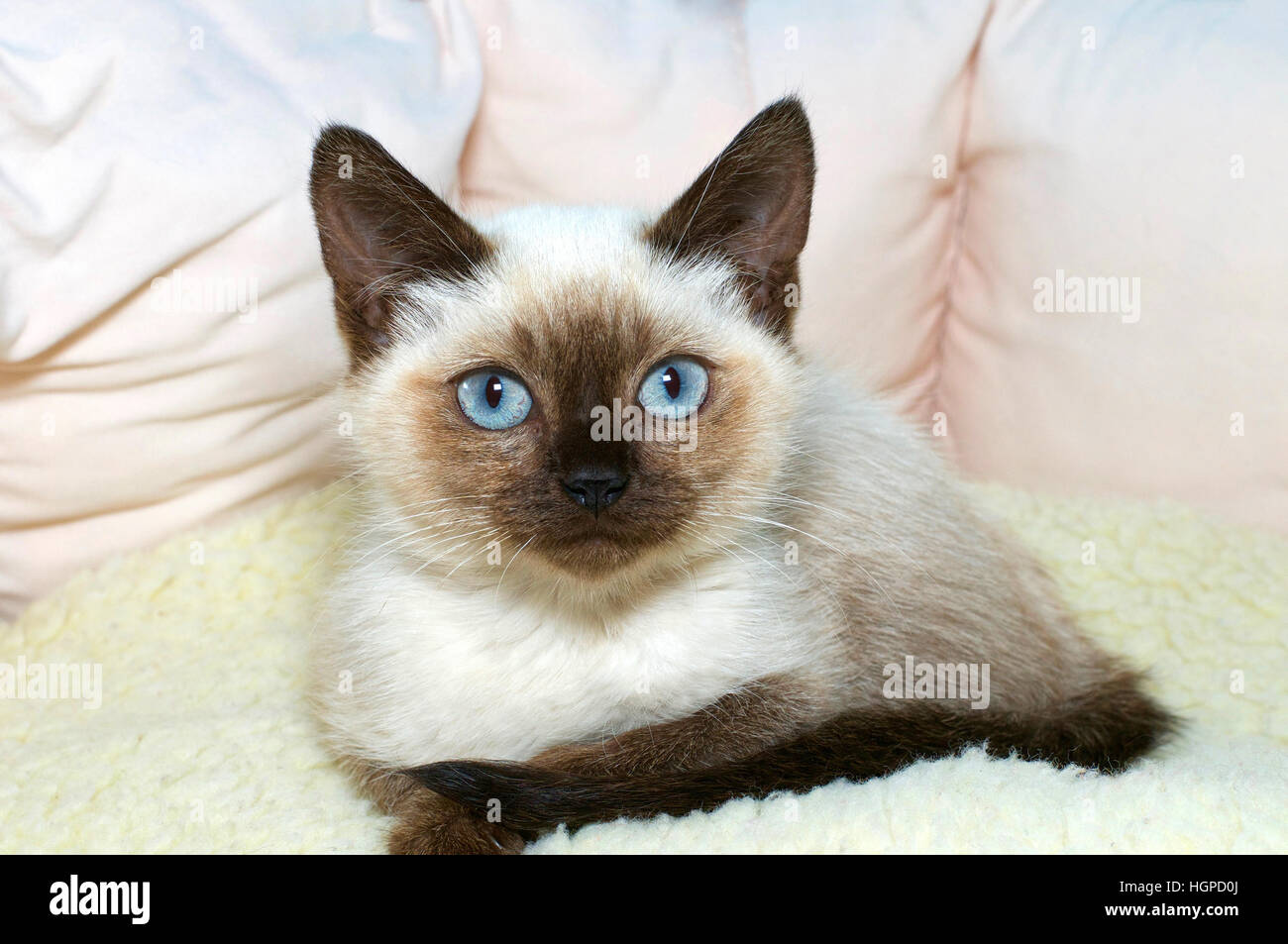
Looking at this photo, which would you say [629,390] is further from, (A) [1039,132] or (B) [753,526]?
(A) [1039,132]

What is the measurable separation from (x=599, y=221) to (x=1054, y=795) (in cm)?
92

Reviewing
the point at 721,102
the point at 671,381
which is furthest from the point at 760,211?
the point at 721,102

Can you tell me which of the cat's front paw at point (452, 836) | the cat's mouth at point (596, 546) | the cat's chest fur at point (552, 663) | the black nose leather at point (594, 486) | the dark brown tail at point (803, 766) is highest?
the black nose leather at point (594, 486)

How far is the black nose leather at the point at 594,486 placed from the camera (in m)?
1.33

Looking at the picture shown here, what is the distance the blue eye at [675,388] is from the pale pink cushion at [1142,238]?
4.11 ft

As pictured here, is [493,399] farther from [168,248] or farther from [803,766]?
[168,248]

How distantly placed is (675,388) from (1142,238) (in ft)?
4.30

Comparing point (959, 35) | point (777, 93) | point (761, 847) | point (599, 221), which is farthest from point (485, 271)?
point (959, 35)

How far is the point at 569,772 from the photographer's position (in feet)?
4.64

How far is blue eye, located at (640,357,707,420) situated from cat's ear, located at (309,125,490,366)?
29cm

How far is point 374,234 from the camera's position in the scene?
1.56 meters

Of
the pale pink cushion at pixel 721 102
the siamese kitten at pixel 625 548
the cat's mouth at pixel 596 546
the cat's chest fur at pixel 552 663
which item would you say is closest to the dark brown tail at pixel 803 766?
the siamese kitten at pixel 625 548

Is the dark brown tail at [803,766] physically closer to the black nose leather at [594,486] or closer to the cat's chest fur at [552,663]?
the cat's chest fur at [552,663]

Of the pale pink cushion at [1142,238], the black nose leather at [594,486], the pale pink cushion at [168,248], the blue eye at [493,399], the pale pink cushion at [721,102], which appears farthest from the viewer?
the pale pink cushion at [721,102]
